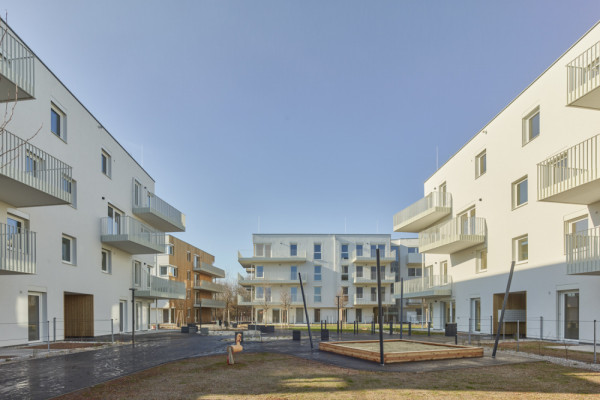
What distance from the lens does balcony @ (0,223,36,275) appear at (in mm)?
13883

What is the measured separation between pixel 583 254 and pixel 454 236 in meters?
10.9

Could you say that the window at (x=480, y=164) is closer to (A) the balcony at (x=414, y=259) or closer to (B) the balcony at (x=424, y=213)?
(B) the balcony at (x=424, y=213)

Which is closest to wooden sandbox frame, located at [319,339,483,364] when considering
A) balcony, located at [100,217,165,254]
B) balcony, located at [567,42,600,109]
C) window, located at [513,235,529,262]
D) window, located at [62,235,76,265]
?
balcony, located at [567,42,600,109]

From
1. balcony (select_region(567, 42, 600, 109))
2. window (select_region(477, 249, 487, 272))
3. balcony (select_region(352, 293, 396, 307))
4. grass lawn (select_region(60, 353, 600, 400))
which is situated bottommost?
balcony (select_region(352, 293, 396, 307))

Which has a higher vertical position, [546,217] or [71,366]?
[546,217]

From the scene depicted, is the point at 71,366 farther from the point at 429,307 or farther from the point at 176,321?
the point at 176,321

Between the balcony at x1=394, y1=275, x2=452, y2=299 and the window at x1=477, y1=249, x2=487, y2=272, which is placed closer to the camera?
the window at x1=477, y1=249, x2=487, y2=272

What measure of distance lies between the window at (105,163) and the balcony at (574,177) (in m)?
20.1

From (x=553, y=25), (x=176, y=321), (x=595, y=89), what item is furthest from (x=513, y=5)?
(x=176, y=321)

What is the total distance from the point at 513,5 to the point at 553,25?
2163mm

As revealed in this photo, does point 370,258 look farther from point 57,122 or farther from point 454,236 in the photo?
point 57,122

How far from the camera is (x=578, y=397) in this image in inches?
294

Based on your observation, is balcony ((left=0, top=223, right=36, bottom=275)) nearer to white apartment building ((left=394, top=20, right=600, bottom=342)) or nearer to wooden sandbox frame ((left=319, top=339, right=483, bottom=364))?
wooden sandbox frame ((left=319, top=339, right=483, bottom=364))

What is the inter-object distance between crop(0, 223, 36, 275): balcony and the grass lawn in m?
6.28
